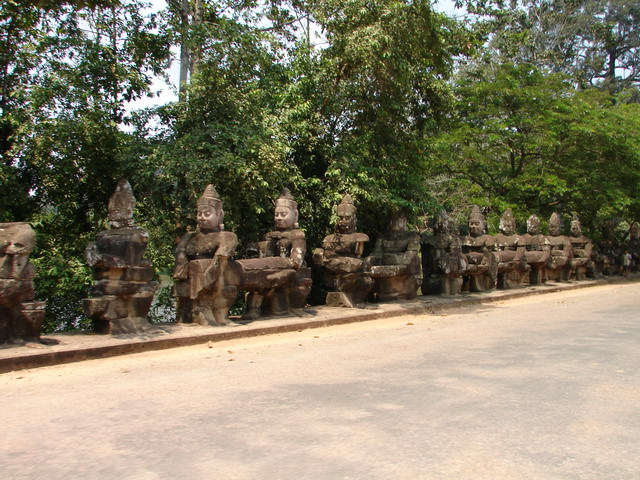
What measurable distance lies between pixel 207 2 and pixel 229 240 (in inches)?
315

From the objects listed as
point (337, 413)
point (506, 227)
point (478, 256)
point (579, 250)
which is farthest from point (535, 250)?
point (337, 413)

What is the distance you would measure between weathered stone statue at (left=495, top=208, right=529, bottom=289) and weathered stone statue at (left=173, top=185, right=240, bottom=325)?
9114mm

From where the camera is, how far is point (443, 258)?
14.0 metres

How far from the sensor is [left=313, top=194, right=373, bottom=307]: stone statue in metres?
11.2

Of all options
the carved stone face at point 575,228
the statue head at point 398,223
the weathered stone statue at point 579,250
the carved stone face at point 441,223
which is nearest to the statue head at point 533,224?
the weathered stone statue at point 579,250

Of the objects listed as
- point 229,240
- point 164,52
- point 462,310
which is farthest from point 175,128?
point 462,310

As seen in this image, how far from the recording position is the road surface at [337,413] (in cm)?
355

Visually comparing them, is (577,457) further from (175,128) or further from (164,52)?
(164,52)

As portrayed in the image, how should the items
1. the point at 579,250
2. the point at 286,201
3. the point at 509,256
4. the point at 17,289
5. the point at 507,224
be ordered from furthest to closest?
the point at 579,250, the point at 507,224, the point at 509,256, the point at 286,201, the point at 17,289

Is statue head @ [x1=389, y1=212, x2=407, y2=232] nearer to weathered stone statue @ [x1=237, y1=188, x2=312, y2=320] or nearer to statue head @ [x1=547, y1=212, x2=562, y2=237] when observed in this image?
weathered stone statue @ [x1=237, y1=188, x2=312, y2=320]

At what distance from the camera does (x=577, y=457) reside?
11.9ft

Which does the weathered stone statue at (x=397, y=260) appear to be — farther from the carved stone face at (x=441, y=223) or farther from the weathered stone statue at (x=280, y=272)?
the weathered stone statue at (x=280, y=272)

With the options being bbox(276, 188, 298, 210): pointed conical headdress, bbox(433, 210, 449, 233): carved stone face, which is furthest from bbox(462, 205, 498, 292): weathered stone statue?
bbox(276, 188, 298, 210): pointed conical headdress

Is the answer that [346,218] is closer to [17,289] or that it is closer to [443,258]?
[443,258]
